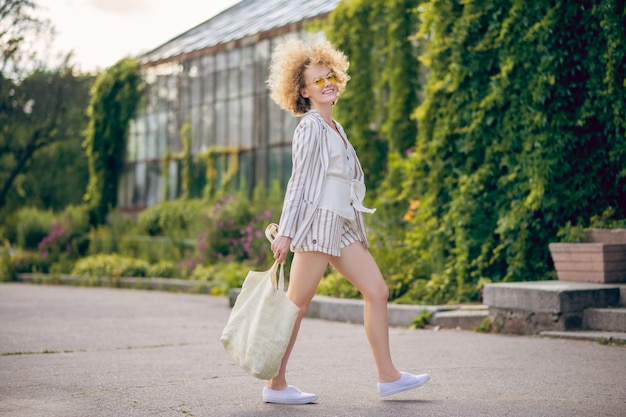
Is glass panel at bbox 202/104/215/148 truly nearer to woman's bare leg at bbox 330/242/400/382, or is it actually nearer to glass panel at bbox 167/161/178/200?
glass panel at bbox 167/161/178/200

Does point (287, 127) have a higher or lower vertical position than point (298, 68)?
higher

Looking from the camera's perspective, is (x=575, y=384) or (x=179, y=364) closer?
(x=575, y=384)

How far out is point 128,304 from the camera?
13.0 metres

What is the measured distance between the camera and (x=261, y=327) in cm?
467

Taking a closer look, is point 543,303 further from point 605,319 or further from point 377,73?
point 377,73

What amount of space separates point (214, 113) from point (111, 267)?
946 cm

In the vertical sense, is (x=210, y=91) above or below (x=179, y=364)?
above

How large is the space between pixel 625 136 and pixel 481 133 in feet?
5.34

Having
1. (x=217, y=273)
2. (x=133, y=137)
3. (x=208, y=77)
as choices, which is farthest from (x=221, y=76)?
(x=217, y=273)

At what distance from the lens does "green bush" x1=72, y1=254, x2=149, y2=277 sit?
19.1 m

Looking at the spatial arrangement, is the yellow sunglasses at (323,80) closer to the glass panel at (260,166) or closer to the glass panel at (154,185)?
the glass panel at (260,166)

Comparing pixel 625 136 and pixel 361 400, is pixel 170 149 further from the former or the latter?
pixel 361 400

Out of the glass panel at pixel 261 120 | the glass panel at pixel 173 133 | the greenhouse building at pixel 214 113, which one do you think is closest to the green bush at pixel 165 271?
the greenhouse building at pixel 214 113

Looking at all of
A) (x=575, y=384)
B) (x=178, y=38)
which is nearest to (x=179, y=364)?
(x=575, y=384)
